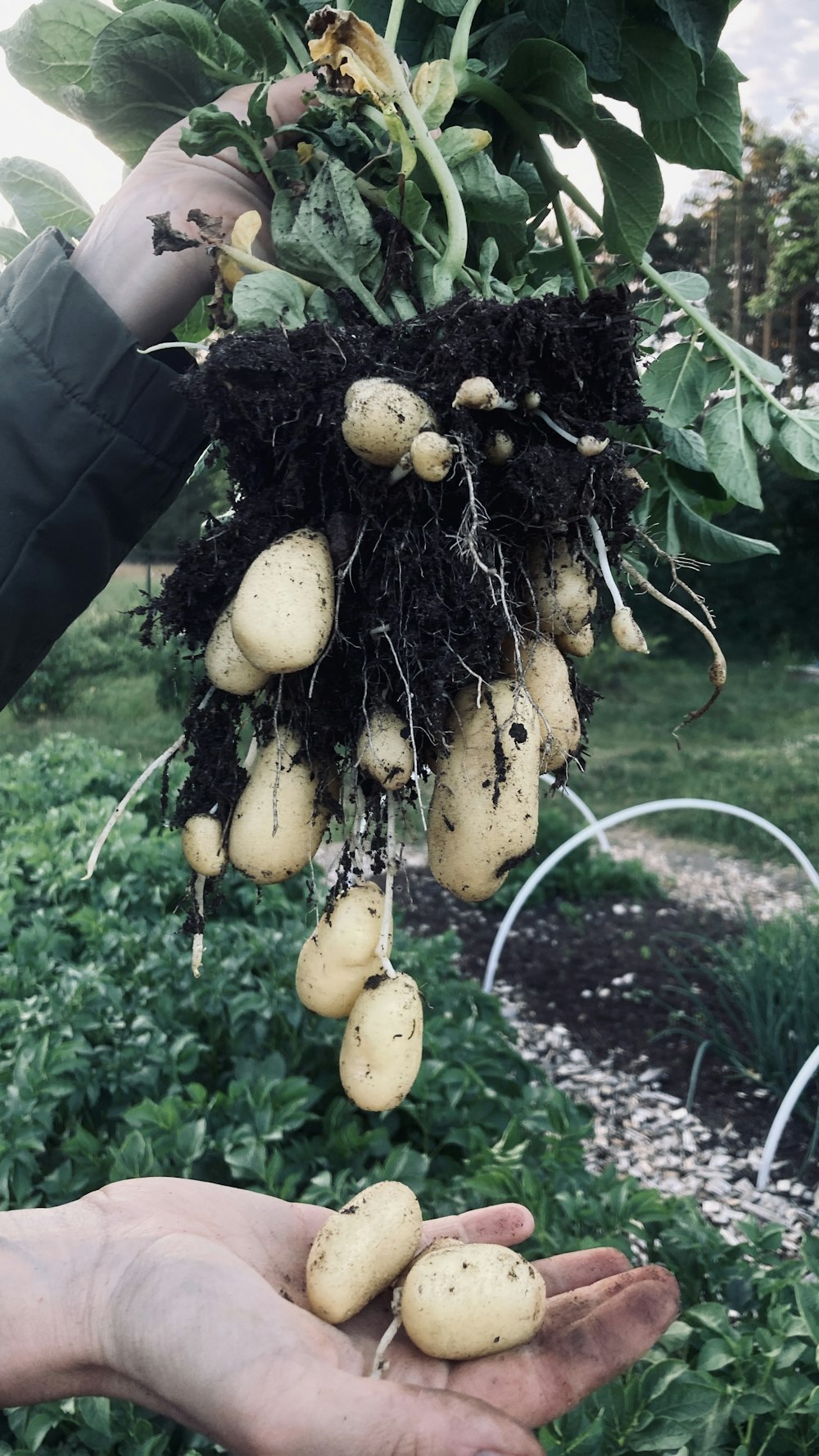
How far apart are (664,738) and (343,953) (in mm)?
8583

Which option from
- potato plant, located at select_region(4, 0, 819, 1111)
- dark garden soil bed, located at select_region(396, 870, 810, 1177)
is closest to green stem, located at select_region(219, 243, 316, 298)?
potato plant, located at select_region(4, 0, 819, 1111)

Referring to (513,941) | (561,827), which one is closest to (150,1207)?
(513,941)

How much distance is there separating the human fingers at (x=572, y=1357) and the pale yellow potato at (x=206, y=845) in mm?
691

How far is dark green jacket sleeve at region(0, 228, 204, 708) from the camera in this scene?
4.00 ft

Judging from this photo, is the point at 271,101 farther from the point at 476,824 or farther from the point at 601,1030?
the point at 601,1030

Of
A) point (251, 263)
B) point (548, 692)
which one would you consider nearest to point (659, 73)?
point (251, 263)

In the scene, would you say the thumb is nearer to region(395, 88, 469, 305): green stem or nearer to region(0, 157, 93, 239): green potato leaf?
region(395, 88, 469, 305): green stem

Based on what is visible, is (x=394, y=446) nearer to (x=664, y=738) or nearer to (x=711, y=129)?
(x=711, y=129)

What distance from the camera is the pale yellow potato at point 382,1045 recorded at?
42.1 inches

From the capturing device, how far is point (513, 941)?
15.9 feet

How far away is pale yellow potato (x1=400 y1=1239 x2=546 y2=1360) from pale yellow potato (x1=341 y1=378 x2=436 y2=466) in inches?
37.2

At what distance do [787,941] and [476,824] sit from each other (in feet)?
10.1

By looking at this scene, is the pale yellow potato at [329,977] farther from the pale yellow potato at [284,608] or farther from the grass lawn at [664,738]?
the grass lawn at [664,738]

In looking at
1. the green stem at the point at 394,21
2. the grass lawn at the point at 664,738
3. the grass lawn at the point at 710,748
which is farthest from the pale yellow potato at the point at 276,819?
the grass lawn at the point at 710,748
